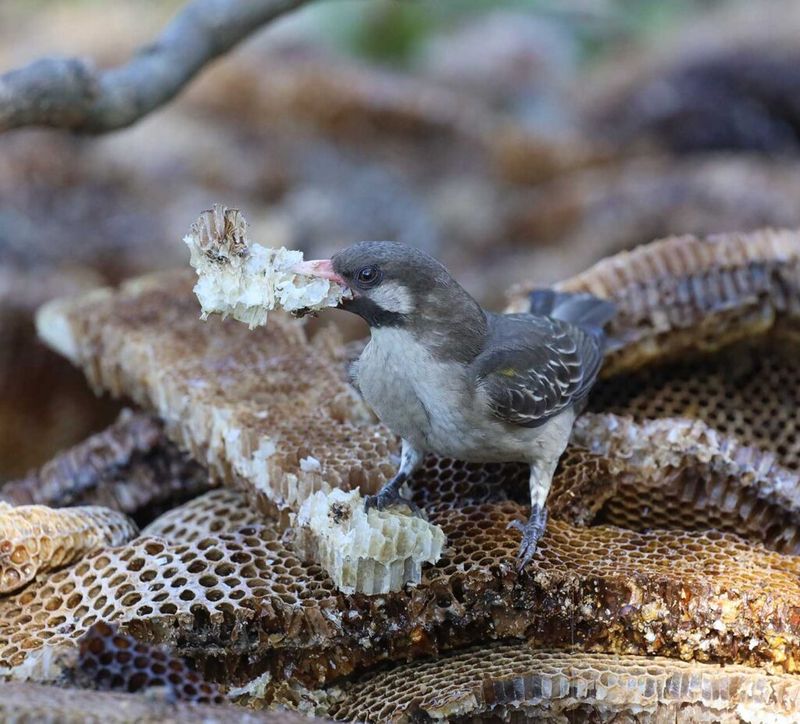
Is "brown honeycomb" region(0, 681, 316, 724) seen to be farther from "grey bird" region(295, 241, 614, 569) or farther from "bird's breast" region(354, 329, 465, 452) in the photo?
"bird's breast" region(354, 329, 465, 452)

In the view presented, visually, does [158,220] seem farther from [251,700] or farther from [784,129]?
[784,129]

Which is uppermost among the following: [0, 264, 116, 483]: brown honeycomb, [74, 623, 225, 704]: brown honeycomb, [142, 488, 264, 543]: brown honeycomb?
[74, 623, 225, 704]: brown honeycomb

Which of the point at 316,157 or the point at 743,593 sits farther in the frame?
the point at 316,157

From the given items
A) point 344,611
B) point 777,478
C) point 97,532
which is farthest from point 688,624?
point 97,532

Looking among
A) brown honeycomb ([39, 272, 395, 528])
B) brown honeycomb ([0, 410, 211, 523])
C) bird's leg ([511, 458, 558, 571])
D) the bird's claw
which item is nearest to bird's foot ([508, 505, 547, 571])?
bird's leg ([511, 458, 558, 571])

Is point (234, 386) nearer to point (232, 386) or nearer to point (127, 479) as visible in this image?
point (232, 386)

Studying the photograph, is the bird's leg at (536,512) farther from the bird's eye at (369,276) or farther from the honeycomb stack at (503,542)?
the bird's eye at (369,276)

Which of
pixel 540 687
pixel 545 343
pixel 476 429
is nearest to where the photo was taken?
pixel 540 687

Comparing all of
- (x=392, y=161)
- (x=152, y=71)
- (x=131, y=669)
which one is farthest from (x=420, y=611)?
(x=392, y=161)
